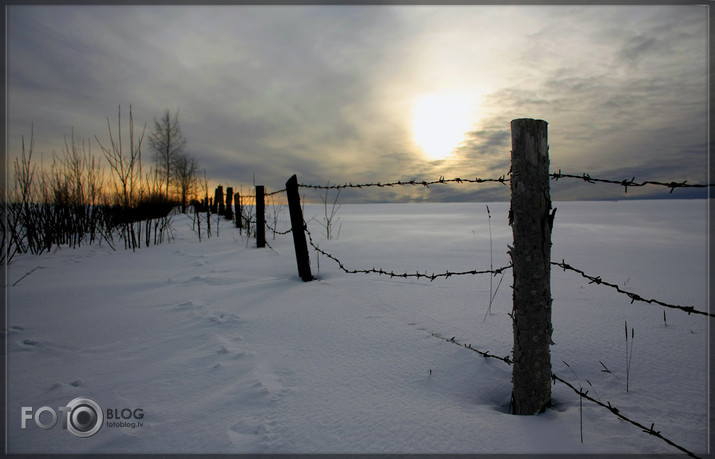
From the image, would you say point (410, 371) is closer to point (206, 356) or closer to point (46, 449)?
point (206, 356)

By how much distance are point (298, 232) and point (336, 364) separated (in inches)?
79.8

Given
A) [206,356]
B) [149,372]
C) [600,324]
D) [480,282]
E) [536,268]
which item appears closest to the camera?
[536,268]

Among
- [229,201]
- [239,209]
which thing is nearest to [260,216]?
[239,209]

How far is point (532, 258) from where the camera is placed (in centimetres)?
155

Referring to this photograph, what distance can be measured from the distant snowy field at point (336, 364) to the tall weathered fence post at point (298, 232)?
17cm

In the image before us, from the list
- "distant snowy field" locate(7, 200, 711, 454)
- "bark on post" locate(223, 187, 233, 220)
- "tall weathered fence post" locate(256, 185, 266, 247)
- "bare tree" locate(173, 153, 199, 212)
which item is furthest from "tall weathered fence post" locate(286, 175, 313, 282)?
"bare tree" locate(173, 153, 199, 212)

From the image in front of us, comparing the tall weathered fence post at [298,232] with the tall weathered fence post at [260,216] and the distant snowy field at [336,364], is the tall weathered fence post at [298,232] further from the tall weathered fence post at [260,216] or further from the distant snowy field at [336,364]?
the tall weathered fence post at [260,216]

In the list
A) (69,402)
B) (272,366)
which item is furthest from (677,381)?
(69,402)

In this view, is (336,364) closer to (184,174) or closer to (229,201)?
(229,201)

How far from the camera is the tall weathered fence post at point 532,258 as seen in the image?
1.53m

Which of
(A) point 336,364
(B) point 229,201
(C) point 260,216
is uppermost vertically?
(B) point 229,201

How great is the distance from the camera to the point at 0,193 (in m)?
5.65

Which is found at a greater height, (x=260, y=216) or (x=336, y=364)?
(x=260, y=216)

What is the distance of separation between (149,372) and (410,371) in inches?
56.5
